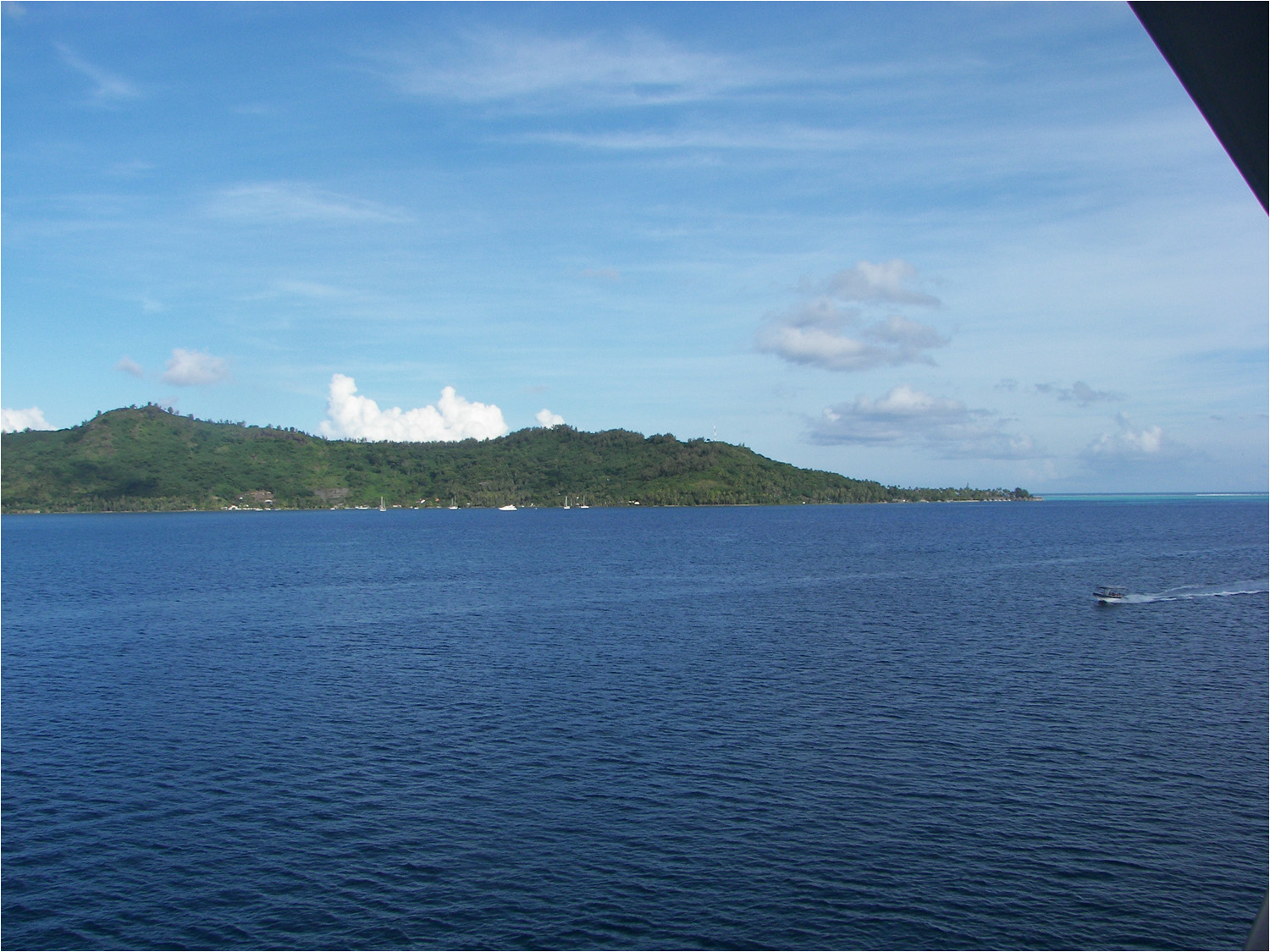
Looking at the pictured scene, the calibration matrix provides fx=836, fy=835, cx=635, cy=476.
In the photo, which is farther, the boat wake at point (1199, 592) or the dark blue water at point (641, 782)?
the boat wake at point (1199, 592)

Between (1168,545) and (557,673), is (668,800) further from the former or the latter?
(1168,545)

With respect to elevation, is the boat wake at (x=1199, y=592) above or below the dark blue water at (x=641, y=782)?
above

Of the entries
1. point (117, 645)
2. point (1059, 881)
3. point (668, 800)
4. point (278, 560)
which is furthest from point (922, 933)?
point (278, 560)

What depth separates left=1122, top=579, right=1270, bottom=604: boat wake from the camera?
104 m

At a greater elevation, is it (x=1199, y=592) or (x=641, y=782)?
(x=1199, y=592)

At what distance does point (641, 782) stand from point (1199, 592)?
328 feet

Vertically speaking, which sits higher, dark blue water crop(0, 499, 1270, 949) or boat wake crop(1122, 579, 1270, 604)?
boat wake crop(1122, 579, 1270, 604)

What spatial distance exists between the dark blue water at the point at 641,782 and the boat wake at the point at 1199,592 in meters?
11.9

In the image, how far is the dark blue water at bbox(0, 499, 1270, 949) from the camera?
31672 mm

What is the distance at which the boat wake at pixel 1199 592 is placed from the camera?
104m

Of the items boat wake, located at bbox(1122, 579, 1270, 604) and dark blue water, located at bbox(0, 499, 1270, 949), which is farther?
boat wake, located at bbox(1122, 579, 1270, 604)

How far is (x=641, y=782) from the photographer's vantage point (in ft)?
143

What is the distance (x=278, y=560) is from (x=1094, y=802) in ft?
529

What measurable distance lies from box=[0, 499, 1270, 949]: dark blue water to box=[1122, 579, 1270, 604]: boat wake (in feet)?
39.0
